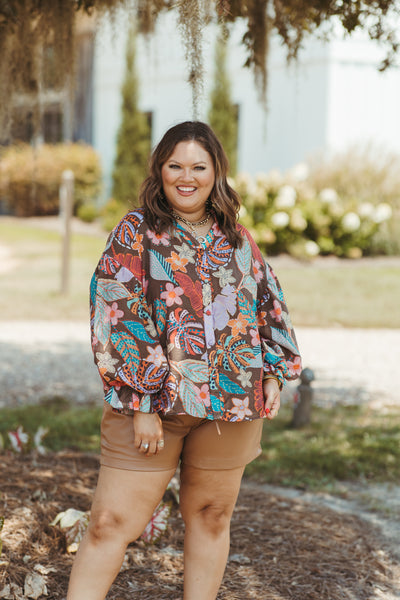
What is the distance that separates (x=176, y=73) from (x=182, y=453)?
52.7 ft

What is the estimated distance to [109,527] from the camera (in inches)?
80.2

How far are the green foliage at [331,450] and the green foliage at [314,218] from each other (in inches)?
281

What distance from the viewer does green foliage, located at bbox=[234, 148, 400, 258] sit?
12.3 metres

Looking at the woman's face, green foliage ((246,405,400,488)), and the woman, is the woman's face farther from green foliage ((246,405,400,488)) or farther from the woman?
green foliage ((246,405,400,488))

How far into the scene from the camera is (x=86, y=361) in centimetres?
696

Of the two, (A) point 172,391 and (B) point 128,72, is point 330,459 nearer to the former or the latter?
(A) point 172,391

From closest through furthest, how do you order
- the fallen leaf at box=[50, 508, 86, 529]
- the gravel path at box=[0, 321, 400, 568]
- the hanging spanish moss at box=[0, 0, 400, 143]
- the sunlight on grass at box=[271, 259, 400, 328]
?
1. the fallen leaf at box=[50, 508, 86, 529]
2. the hanging spanish moss at box=[0, 0, 400, 143]
3. the gravel path at box=[0, 321, 400, 568]
4. the sunlight on grass at box=[271, 259, 400, 328]

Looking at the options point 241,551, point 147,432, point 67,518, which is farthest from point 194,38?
point 241,551

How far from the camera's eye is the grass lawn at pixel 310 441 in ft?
13.6

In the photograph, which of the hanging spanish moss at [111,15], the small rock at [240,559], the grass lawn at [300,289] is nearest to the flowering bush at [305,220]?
the grass lawn at [300,289]

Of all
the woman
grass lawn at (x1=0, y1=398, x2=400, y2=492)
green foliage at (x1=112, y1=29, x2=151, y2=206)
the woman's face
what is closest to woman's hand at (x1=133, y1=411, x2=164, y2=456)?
the woman

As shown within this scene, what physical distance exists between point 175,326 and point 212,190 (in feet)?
1.50

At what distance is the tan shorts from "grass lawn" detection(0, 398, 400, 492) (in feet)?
6.45

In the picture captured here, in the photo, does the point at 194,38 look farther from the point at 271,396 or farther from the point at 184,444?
the point at 184,444
